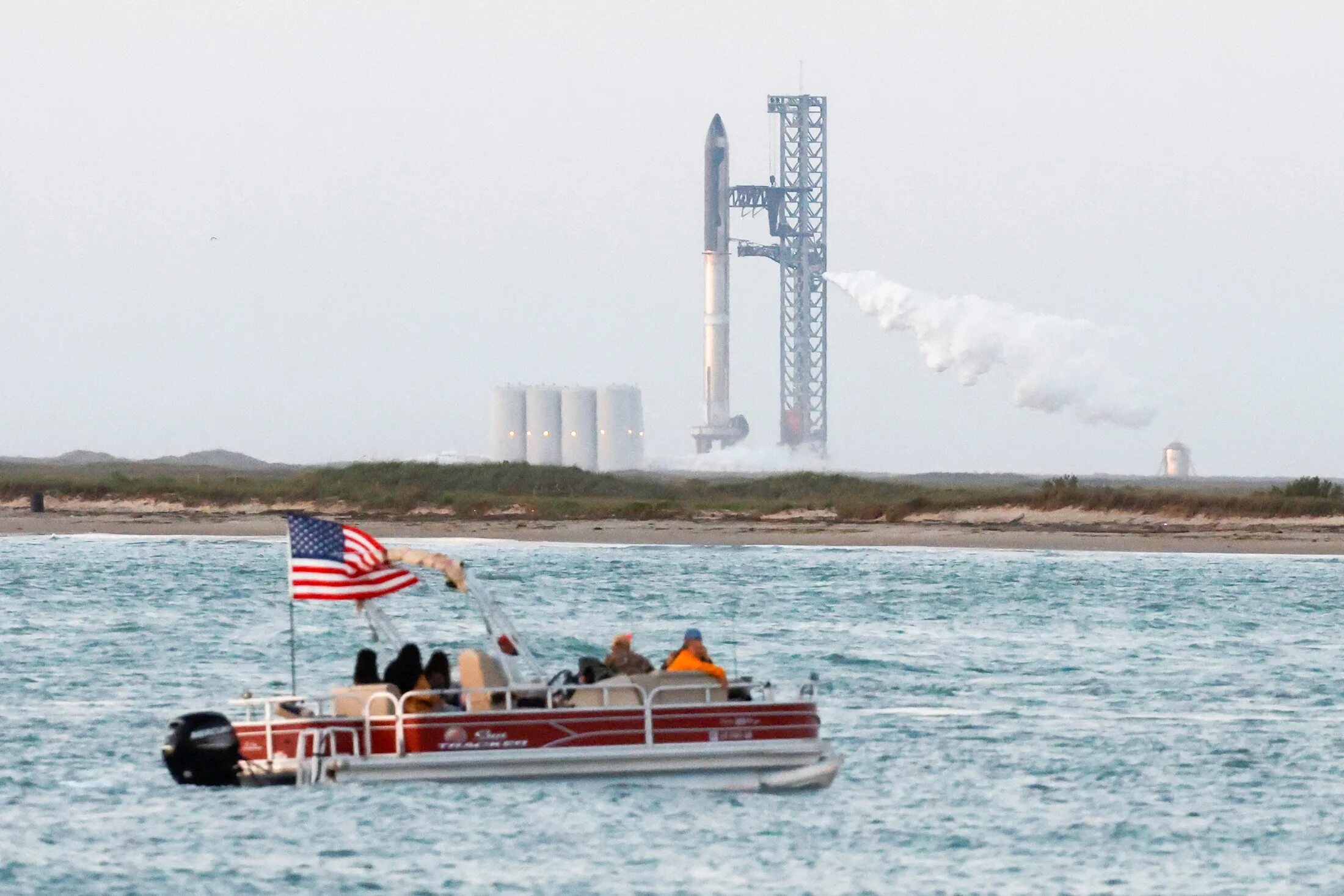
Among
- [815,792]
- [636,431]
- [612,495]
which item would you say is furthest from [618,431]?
[815,792]

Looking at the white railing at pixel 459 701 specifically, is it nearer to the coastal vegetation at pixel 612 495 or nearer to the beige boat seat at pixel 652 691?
the beige boat seat at pixel 652 691

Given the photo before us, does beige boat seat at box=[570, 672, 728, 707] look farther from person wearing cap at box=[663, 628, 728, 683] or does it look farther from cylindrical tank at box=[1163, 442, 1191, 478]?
cylindrical tank at box=[1163, 442, 1191, 478]

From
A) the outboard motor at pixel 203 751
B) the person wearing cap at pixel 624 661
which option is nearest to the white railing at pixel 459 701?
the outboard motor at pixel 203 751

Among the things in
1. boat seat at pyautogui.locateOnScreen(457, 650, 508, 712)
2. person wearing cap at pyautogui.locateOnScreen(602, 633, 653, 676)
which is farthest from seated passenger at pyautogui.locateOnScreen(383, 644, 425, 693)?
person wearing cap at pyautogui.locateOnScreen(602, 633, 653, 676)

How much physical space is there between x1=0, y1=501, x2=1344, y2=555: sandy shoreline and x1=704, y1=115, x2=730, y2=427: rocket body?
57927 millimetres

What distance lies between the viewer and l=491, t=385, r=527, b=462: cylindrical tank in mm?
150625

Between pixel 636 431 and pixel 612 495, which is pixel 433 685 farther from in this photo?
pixel 636 431

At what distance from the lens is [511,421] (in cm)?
15150

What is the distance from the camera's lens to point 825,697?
36.8 metres

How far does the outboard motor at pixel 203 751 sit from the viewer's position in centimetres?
2550

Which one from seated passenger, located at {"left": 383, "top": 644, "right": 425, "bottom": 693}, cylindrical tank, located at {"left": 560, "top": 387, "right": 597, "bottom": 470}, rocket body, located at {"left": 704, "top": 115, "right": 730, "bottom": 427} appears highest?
rocket body, located at {"left": 704, "top": 115, "right": 730, "bottom": 427}

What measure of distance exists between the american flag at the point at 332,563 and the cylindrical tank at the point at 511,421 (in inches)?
4903

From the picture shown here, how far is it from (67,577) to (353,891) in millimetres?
48456

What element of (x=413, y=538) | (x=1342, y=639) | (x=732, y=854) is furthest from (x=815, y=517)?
(x=732, y=854)
